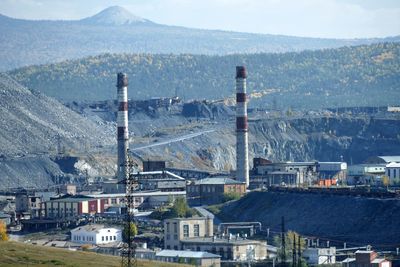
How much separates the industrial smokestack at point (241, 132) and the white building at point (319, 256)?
31.7m

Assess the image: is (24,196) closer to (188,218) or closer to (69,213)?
(69,213)

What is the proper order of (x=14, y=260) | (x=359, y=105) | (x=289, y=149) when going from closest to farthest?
1. (x=14, y=260)
2. (x=289, y=149)
3. (x=359, y=105)

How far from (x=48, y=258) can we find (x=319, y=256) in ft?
A: 43.8

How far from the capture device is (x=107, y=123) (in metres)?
159

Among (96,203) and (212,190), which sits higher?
(212,190)

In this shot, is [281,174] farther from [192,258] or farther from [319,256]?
[192,258]

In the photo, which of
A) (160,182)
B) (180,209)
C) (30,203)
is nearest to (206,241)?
(180,209)

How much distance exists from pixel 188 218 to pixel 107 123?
77.6 metres

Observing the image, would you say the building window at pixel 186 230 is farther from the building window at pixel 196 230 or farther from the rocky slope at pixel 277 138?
the rocky slope at pixel 277 138

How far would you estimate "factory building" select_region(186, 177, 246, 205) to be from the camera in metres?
99.4

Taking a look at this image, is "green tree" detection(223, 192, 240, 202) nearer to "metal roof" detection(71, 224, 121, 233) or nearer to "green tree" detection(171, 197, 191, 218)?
"green tree" detection(171, 197, 191, 218)

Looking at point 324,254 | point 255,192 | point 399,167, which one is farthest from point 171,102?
point 324,254

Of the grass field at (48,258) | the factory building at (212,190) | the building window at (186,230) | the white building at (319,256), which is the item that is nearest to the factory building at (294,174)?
the factory building at (212,190)

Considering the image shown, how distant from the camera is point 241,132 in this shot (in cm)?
10238
